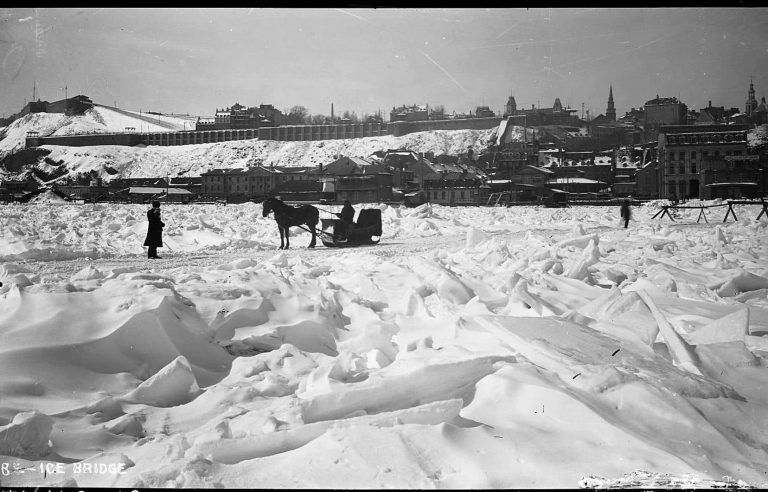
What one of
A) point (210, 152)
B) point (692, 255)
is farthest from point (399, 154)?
point (692, 255)

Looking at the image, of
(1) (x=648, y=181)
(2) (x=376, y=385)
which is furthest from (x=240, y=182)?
(1) (x=648, y=181)

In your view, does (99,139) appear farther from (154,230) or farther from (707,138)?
(707,138)

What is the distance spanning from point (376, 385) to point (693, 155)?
A: 52620 mm

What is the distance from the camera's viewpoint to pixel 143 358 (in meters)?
4.60

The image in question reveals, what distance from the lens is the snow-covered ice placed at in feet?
9.28

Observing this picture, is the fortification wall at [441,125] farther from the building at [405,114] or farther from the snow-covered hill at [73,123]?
the snow-covered hill at [73,123]

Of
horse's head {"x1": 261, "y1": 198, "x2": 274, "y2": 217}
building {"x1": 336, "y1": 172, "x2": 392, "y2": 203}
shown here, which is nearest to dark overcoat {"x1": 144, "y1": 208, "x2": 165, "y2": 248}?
horse's head {"x1": 261, "y1": 198, "x2": 274, "y2": 217}

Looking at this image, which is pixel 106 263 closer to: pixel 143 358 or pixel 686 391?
pixel 143 358

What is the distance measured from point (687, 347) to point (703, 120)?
41604 millimetres

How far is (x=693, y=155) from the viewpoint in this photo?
47781 mm

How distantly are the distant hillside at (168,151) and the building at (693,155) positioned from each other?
22621mm

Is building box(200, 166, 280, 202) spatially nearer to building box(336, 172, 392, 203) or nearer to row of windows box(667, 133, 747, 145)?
building box(336, 172, 392, 203)

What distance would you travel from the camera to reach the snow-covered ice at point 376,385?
283 centimetres

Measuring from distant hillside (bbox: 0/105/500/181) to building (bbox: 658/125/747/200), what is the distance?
22621mm
